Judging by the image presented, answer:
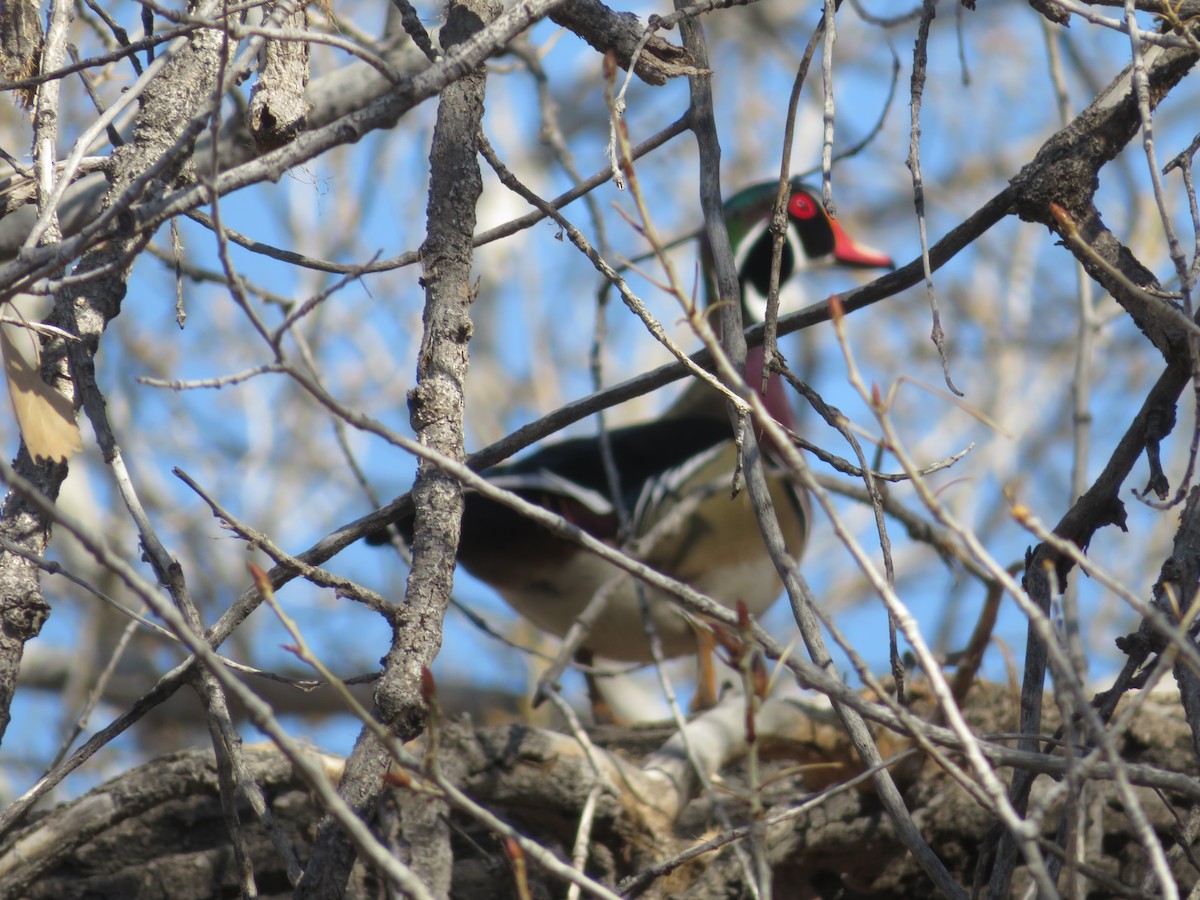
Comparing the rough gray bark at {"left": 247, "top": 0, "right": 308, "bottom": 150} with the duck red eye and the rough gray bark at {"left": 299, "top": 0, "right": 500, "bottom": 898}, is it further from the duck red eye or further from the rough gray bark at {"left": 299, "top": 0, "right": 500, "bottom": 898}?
the duck red eye

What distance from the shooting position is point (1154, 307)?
182cm

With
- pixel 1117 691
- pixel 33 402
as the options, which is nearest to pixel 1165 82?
Result: pixel 1117 691

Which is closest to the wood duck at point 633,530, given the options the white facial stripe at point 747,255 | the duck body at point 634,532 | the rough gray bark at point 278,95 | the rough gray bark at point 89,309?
the duck body at point 634,532

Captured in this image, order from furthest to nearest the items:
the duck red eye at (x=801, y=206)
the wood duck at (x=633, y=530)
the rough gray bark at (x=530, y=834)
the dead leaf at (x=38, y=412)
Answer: the duck red eye at (x=801, y=206) < the wood duck at (x=633, y=530) < the rough gray bark at (x=530, y=834) < the dead leaf at (x=38, y=412)

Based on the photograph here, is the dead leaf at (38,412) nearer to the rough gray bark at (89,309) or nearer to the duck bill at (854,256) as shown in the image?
the rough gray bark at (89,309)

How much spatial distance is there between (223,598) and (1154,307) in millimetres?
7034

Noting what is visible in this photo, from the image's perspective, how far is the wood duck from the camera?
4215mm

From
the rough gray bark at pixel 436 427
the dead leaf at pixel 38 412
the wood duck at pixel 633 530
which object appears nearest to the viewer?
the rough gray bark at pixel 436 427

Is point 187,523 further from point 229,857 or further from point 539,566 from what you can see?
point 229,857

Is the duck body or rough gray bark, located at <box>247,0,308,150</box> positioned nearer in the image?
rough gray bark, located at <box>247,0,308,150</box>

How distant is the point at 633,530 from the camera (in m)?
4.12

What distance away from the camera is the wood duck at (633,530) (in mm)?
4215

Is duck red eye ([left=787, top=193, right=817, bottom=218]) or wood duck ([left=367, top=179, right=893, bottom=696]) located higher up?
duck red eye ([left=787, top=193, right=817, bottom=218])

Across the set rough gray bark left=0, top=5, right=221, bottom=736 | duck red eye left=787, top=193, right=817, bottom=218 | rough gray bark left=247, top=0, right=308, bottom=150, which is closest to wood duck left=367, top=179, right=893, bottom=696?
duck red eye left=787, top=193, right=817, bottom=218
